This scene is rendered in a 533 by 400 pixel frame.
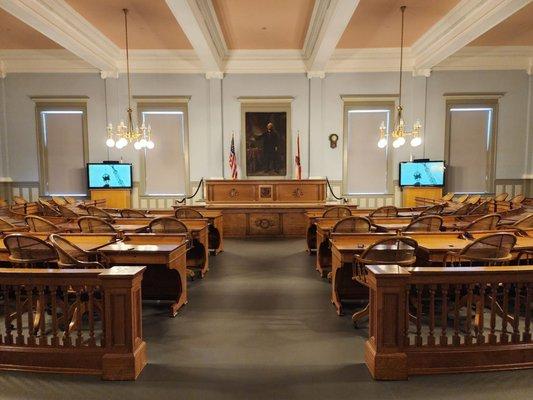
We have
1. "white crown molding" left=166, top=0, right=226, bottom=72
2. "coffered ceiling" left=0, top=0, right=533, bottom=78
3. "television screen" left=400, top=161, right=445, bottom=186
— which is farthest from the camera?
"television screen" left=400, top=161, right=445, bottom=186

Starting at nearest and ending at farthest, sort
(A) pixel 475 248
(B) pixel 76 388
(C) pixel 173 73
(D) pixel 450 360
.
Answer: (B) pixel 76 388 < (D) pixel 450 360 < (A) pixel 475 248 < (C) pixel 173 73

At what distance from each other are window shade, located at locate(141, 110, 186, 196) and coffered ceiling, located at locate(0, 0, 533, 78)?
1.47m

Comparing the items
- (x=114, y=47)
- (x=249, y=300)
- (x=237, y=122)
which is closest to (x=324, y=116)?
(x=237, y=122)

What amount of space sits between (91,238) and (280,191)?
5.85 meters

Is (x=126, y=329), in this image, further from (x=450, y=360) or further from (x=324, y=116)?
(x=324, y=116)

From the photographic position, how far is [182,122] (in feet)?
37.0

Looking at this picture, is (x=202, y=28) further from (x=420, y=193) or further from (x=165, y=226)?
(x=420, y=193)

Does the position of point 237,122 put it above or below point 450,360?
above

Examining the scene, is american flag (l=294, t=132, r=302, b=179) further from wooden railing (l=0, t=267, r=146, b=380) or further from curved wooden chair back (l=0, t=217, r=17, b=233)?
wooden railing (l=0, t=267, r=146, b=380)

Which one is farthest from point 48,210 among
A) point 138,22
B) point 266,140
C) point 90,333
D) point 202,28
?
point 90,333

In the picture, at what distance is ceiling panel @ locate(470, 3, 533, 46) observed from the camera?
8281 millimetres

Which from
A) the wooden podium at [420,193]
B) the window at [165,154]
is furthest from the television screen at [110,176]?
the wooden podium at [420,193]

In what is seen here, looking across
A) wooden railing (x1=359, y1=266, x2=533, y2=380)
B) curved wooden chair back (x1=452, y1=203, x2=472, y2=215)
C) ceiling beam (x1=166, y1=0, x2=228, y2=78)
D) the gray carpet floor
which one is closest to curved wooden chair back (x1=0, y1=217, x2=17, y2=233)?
the gray carpet floor

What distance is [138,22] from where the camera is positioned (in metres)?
8.52
